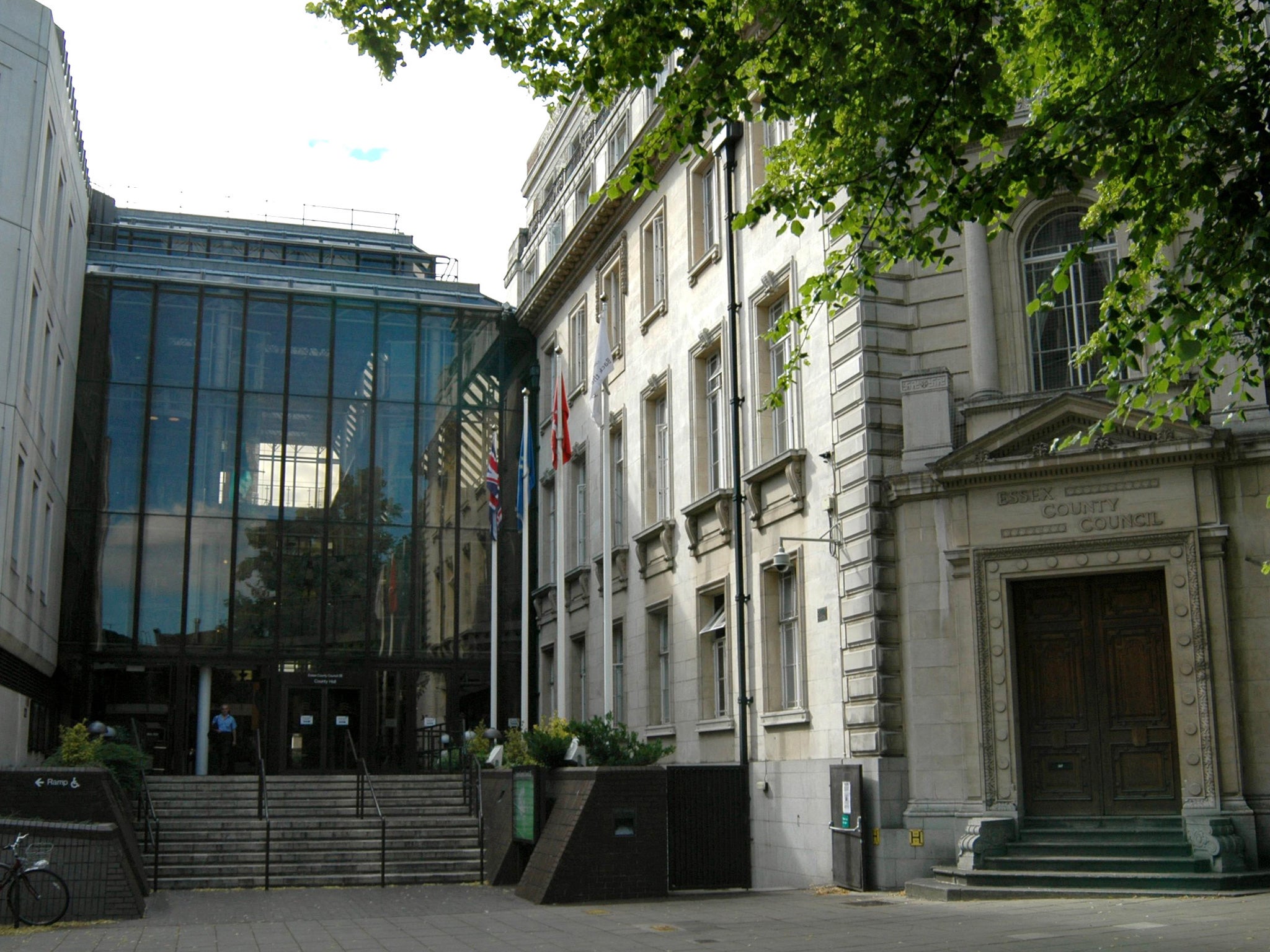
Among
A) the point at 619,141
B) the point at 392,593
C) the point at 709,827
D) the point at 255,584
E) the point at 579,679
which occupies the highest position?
the point at 619,141

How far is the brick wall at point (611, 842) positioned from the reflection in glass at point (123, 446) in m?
20.1

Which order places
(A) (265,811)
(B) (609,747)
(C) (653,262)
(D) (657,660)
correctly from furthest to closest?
(C) (653,262) < (D) (657,660) < (A) (265,811) < (B) (609,747)

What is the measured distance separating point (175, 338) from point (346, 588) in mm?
7836

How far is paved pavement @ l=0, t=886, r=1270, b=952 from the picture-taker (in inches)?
465

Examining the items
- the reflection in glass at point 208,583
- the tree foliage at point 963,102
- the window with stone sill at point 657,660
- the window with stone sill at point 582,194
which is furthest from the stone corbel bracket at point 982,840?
the reflection in glass at point 208,583

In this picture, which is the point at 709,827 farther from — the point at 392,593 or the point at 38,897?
the point at 392,593

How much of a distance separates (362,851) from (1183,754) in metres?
13.8

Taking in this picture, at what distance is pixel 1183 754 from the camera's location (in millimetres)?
15859

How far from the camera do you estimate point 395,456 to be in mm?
35062

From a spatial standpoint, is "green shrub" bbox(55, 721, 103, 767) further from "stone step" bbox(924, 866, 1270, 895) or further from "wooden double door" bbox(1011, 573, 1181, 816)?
"wooden double door" bbox(1011, 573, 1181, 816)

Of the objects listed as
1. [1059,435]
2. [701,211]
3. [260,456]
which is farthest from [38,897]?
[260,456]

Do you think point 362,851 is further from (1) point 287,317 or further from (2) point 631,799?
(1) point 287,317

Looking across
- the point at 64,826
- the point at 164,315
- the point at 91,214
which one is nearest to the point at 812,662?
the point at 64,826

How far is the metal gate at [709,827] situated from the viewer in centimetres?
1742
